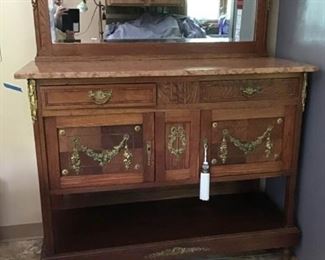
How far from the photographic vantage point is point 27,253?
5.89 ft

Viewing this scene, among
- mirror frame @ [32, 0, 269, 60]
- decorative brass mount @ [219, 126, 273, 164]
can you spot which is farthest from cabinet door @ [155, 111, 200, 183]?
mirror frame @ [32, 0, 269, 60]

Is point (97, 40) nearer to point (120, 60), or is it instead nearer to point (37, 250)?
point (120, 60)

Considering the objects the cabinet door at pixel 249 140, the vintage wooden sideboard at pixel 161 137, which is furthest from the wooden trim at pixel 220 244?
the cabinet door at pixel 249 140

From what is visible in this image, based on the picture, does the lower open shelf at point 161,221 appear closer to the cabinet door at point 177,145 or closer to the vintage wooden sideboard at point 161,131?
Result: the vintage wooden sideboard at point 161,131

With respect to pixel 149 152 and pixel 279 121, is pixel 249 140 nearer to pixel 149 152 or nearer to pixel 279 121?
pixel 279 121

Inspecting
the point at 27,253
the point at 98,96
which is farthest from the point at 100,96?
the point at 27,253

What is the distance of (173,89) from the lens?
1392 mm

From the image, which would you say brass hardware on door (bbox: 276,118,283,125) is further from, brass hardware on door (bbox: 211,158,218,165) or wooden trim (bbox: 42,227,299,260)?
wooden trim (bbox: 42,227,299,260)

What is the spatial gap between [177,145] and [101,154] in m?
0.29

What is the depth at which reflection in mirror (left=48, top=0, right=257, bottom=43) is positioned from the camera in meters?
1.61

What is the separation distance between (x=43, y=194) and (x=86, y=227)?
1.19ft

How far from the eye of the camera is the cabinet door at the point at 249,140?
1.47 m

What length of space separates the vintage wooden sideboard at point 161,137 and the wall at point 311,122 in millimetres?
59

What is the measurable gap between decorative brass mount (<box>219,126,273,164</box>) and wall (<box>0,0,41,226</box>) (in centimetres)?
89
